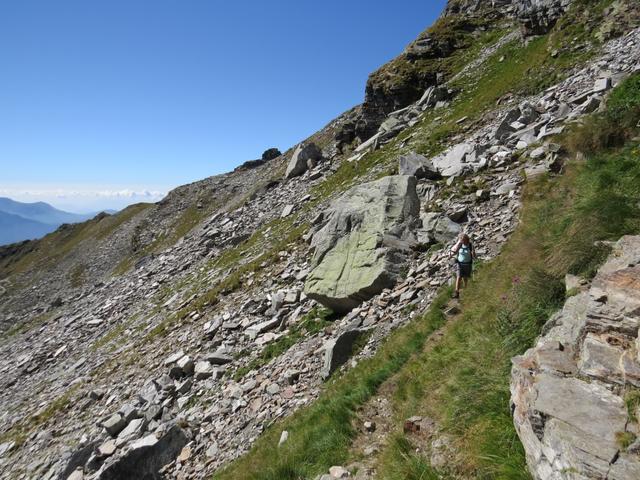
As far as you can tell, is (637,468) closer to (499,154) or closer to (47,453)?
(499,154)

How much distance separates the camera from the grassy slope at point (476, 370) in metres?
6.31

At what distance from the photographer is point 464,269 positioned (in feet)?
40.5

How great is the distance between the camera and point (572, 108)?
2048 centimetres

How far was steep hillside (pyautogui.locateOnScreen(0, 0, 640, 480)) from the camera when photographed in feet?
26.4

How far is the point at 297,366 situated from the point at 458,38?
5212 cm

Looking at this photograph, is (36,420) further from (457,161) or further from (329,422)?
(457,161)

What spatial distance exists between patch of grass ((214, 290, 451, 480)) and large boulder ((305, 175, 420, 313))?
357 centimetres

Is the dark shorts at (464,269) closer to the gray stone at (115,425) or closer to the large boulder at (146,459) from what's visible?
the large boulder at (146,459)

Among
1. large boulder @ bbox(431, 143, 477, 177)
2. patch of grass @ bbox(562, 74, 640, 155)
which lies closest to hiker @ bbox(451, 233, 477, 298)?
patch of grass @ bbox(562, 74, 640, 155)

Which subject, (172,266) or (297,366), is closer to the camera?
(297,366)

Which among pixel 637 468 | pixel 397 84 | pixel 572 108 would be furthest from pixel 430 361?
pixel 397 84

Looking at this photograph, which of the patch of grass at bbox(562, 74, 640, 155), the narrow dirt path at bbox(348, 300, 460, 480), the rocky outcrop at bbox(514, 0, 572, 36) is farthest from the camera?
the rocky outcrop at bbox(514, 0, 572, 36)

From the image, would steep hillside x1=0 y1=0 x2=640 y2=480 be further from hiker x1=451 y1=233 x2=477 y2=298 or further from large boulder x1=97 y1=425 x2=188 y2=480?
hiker x1=451 y1=233 x2=477 y2=298

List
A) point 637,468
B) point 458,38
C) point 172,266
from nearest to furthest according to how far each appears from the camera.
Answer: point 637,468 → point 172,266 → point 458,38
